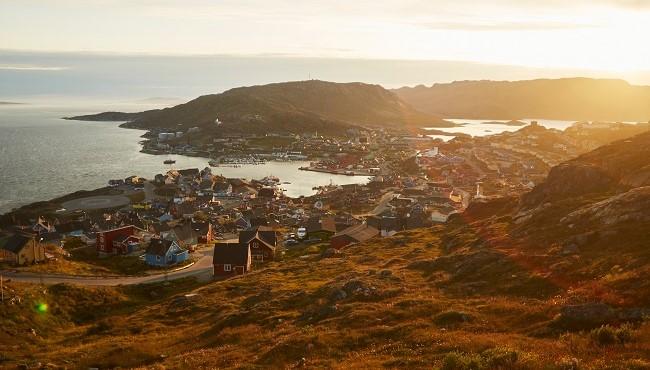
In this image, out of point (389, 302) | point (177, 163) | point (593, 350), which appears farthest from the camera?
point (177, 163)

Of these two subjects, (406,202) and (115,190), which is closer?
(406,202)

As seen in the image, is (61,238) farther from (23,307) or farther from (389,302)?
(389,302)

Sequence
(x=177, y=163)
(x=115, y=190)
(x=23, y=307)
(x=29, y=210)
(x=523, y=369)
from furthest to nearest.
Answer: (x=177, y=163) → (x=115, y=190) → (x=29, y=210) → (x=23, y=307) → (x=523, y=369)

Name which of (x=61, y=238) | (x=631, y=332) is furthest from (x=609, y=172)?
(x=61, y=238)

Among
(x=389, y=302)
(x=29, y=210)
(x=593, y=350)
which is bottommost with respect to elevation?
(x=29, y=210)

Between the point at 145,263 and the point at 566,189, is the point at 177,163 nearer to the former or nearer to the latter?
the point at 145,263

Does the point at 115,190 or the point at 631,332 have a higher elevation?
the point at 631,332

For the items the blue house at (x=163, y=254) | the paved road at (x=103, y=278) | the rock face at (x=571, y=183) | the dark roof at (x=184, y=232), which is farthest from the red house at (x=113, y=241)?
the rock face at (x=571, y=183)
